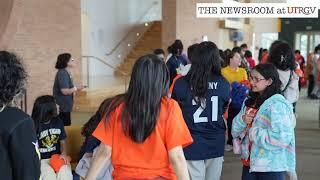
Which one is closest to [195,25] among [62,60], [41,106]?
[62,60]

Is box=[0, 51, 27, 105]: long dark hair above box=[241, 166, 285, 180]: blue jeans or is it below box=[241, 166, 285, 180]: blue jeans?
above

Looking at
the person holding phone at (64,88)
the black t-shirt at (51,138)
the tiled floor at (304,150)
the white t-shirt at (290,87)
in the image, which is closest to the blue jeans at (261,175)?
the white t-shirt at (290,87)

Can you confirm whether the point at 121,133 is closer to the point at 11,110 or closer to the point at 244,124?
the point at 11,110

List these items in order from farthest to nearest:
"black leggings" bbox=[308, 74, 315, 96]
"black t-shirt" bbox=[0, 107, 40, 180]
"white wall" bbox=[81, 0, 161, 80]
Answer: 1. "white wall" bbox=[81, 0, 161, 80]
2. "black leggings" bbox=[308, 74, 315, 96]
3. "black t-shirt" bbox=[0, 107, 40, 180]

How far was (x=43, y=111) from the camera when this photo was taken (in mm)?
3951

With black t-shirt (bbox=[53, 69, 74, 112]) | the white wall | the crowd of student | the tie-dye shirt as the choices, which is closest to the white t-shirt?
the crowd of student

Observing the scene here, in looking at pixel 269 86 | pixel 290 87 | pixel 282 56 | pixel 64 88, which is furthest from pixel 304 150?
pixel 269 86

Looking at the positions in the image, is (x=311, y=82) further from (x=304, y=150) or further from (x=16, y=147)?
(x=16, y=147)

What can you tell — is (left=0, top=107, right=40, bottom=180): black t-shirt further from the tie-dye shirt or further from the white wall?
the white wall

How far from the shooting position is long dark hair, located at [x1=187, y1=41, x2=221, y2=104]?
3.34 metres

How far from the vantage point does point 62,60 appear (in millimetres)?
5973

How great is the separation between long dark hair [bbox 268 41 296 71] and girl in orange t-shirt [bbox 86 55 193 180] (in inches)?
87.4

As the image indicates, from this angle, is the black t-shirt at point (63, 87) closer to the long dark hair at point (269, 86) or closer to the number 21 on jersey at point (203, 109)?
the number 21 on jersey at point (203, 109)

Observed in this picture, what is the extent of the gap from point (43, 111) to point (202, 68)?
1436 mm
